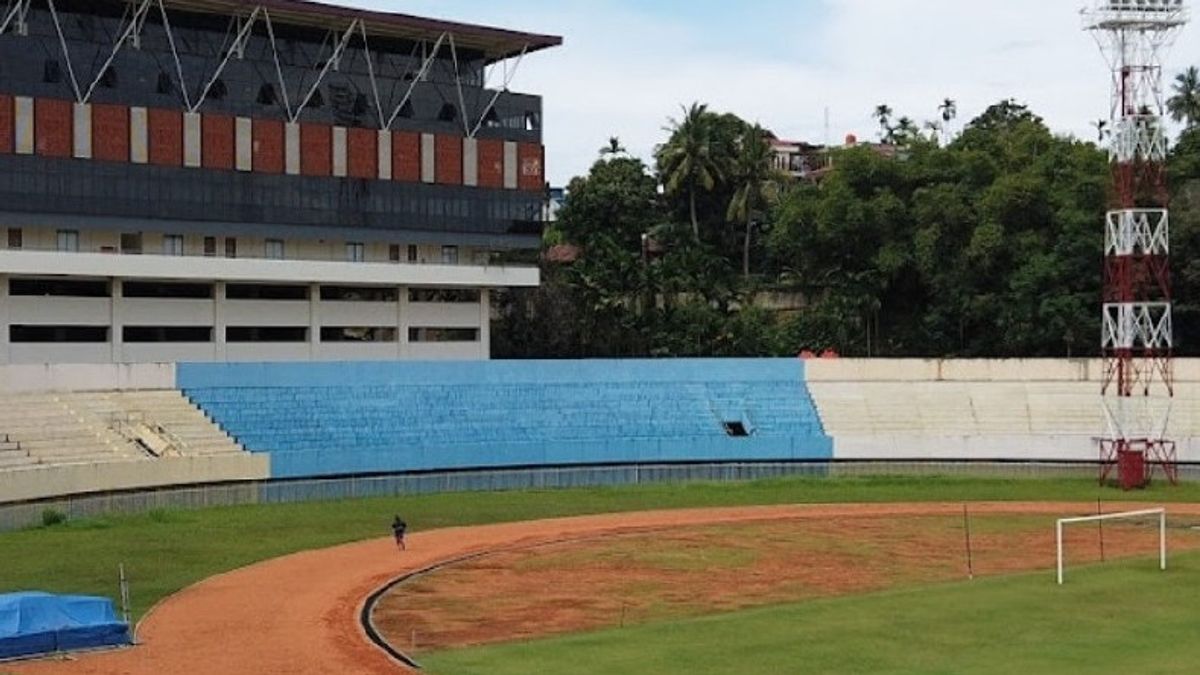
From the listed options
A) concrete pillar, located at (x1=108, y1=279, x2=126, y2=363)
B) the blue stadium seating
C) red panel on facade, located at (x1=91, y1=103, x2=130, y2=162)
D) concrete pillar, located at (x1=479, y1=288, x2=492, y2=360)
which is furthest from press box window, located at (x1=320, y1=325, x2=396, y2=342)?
red panel on facade, located at (x1=91, y1=103, x2=130, y2=162)

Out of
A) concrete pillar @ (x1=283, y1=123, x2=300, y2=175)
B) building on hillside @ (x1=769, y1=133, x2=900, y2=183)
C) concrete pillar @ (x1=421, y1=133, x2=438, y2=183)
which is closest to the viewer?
concrete pillar @ (x1=283, y1=123, x2=300, y2=175)

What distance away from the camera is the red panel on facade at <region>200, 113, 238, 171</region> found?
3019 inches

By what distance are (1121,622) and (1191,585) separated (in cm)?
640

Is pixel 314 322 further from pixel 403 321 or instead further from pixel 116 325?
pixel 116 325

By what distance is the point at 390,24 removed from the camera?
82500 mm

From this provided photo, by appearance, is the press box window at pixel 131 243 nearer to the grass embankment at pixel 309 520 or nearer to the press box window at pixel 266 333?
the press box window at pixel 266 333

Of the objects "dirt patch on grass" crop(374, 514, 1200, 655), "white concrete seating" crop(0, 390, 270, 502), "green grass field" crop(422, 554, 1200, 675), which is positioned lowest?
"dirt patch on grass" crop(374, 514, 1200, 655)

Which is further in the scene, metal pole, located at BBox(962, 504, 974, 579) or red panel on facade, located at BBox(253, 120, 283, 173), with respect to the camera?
red panel on facade, located at BBox(253, 120, 283, 173)

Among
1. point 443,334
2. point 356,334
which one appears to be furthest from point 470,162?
point 356,334

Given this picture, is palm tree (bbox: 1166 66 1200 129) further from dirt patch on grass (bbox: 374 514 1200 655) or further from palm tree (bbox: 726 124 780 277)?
dirt patch on grass (bbox: 374 514 1200 655)

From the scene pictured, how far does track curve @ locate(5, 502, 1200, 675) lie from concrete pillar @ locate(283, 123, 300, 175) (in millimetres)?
31458

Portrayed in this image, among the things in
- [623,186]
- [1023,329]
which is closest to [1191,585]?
[1023,329]

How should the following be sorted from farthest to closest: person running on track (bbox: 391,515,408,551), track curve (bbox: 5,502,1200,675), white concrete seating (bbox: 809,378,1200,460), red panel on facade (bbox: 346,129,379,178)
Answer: red panel on facade (bbox: 346,129,379,178) → white concrete seating (bbox: 809,378,1200,460) → person running on track (bbox: 391,515,408,551) → track curve (bbox: 5,502,1200,675)

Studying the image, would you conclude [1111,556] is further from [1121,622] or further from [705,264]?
[705,264]
